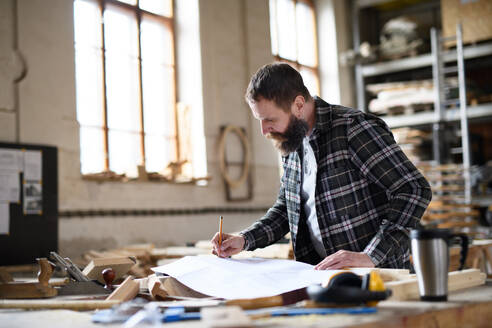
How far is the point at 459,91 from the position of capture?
869 centimetres

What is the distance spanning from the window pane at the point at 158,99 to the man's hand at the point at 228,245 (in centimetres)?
443

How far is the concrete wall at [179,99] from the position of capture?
5.47 meters

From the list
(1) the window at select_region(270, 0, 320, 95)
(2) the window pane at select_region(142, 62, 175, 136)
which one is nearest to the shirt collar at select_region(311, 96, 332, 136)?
(2) the window pane at select_region(142, 62, 175, 136)

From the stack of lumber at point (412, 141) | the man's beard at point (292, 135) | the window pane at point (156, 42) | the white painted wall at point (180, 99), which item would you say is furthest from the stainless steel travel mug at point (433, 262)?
the stack of lumber at point (412, 141)

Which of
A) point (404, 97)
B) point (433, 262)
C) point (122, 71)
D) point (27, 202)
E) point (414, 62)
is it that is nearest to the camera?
point (433, 262)

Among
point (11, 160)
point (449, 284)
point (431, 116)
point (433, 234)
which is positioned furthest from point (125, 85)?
point (433, 234)

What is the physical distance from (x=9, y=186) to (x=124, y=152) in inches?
63.3

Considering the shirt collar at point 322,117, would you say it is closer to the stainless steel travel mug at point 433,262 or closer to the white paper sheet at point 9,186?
the stainless steel travel mug at point 433,262

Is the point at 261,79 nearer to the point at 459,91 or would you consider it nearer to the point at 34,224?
the point at 34,224

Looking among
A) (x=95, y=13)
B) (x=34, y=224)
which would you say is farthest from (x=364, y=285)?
(x=95, y=13)

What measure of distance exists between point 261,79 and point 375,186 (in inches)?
26.5

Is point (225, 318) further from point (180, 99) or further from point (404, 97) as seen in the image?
point (404, 97)

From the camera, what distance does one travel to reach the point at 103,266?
2.56 m

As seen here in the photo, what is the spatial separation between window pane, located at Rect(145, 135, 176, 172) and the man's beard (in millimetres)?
4221
